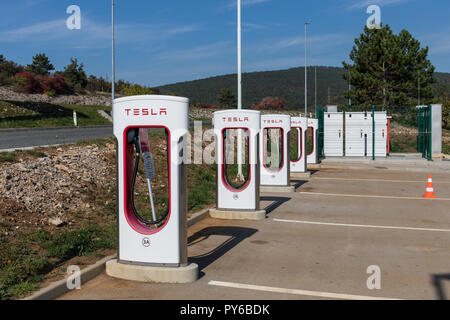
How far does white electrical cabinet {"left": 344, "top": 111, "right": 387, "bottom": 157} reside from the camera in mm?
23422

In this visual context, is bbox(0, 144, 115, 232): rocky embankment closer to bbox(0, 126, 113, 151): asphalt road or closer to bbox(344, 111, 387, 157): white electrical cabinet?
bbox(0, 126, 113, 151): asphalt road

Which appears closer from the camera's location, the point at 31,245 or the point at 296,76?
the point at 31,245

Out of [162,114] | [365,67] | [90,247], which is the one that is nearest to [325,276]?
[162,114]

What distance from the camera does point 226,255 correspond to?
694cm

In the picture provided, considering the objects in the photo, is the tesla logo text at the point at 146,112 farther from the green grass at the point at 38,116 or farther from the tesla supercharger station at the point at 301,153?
the green grass at the point at 38,116

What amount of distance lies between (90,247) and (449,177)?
14252 mm

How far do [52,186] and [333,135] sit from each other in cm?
1761

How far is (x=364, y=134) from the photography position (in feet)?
77.6

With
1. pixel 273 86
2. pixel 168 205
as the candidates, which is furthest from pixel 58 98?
pixel 273 86

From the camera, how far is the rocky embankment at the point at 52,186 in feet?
24.3

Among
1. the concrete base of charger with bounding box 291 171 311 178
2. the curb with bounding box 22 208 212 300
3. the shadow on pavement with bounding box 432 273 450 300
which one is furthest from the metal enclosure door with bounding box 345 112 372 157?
the curb with bounding box 22 208 212 300

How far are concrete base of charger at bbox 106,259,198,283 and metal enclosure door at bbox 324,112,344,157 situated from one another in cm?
1934
